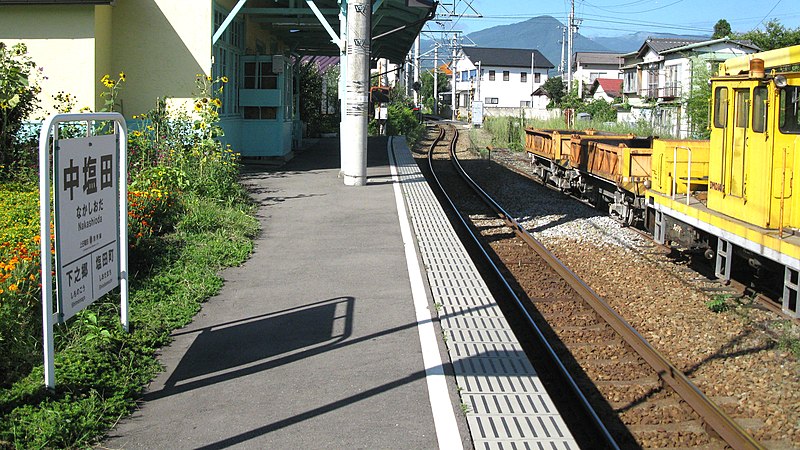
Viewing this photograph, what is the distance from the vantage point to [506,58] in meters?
104

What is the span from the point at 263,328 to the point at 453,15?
4271 cm

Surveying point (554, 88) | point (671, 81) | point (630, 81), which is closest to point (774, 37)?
Result: point (671, 81)

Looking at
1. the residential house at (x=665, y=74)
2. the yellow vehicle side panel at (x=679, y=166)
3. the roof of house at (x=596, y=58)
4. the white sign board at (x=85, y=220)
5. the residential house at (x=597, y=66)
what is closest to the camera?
the white sign board at (x=85, y=220)

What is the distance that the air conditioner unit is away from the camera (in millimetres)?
20016

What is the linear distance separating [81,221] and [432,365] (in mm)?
2682

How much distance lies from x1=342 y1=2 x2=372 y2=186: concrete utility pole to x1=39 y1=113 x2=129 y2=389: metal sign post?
9.89 meters

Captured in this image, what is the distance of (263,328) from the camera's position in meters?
7.16

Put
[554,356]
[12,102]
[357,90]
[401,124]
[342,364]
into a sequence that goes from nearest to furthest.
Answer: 1. [342,364]
2. [554,356]
3. [12,102]
4. [357,90]
5. [401,124]

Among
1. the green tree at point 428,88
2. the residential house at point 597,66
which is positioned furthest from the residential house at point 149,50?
the green tree at point 428,88

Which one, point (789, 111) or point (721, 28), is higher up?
point (721, 28)

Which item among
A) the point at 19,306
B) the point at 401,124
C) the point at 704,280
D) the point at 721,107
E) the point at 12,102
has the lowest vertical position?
the point at 704,280

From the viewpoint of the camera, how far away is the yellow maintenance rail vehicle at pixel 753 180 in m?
8.90

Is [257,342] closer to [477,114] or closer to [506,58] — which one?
[477,114]

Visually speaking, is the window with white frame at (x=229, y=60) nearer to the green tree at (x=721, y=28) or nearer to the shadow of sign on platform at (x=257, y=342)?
the shadow of sign on platform at (x=257, y=342)
